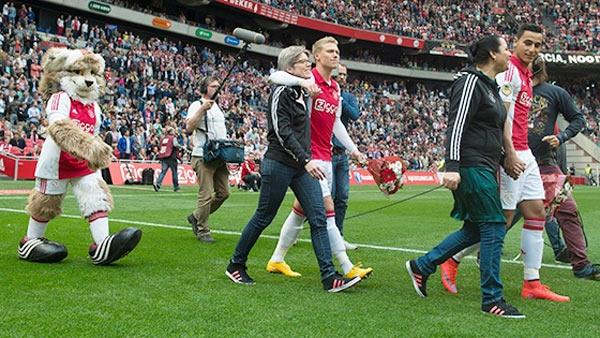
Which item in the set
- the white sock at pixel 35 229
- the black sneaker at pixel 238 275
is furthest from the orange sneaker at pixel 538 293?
the white sock at pixel 35 229

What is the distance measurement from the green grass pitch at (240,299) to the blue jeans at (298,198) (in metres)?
0.30

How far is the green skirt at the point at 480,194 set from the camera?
4645mm

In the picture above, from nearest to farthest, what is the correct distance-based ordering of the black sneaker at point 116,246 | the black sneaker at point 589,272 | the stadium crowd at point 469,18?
the black sneaker at point 116,246 → the black sneaker at point 589,272 → the stadium crowd at point 469,18

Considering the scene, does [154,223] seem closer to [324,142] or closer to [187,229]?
[187,229]

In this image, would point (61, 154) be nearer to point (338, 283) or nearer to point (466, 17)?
point (338, 283)

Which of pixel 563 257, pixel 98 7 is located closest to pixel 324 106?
pixel 563 257

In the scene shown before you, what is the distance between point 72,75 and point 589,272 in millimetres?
4998

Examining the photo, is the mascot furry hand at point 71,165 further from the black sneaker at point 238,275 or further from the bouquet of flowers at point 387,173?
the bouquet of flowers at point 387,173

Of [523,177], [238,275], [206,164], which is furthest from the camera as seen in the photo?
[206,164]

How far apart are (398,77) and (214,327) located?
52.8 metres

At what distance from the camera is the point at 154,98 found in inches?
1155

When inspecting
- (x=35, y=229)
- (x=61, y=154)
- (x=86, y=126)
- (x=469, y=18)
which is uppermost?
(x=469, y=18)

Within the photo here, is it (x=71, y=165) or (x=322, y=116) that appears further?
(x=322, y=116)

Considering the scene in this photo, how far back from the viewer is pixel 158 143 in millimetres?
25141
